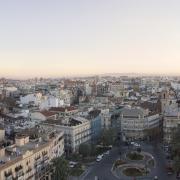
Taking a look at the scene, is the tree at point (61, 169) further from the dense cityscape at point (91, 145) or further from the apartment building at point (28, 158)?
the apartment building at point (28, 158)

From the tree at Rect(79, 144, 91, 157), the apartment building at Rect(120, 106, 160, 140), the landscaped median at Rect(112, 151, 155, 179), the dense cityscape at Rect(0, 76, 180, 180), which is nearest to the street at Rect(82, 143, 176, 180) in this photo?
the dense cityscape at Rect(0, 76, 180, 180)

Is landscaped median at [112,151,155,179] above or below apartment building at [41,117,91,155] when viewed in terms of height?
below

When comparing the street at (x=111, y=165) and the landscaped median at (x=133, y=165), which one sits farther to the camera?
the landscaped median at (x=133, y=165)

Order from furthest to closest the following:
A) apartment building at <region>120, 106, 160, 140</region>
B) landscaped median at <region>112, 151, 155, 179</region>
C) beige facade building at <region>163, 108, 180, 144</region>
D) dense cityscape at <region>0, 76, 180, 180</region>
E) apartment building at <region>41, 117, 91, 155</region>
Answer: apartment building at <region>120, 106, 160, 140</region> < beige facade building at <region>163, 108, 180, 144</region> < apartment building at <region>41, 117, 91, 155</region> < landscaped median at <region>112, 151, 155, 179</region> < dense cityscape at <region>0, 76, 180, 180</region>

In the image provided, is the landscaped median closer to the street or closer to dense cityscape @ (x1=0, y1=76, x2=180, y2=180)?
dense cityscape @ (x1=0, y1=76, x2=180, y2=180)

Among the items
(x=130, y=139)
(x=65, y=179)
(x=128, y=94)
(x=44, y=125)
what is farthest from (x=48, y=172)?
(x=128, y=94)

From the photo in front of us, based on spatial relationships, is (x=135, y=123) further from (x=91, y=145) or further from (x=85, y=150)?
(x=85, y=150)

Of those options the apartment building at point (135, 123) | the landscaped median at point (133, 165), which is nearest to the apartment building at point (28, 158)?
the landscaped median at point (133, 165)

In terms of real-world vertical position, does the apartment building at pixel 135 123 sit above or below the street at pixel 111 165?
above

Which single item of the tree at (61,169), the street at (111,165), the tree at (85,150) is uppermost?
the tree at (61,169)

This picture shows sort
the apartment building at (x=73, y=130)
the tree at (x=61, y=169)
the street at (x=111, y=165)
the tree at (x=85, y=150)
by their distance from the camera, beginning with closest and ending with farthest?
1. the tree at (x=61, y=169)
2. the street at (x=111, y=165)
3. the tree at (x=85, y=150)
4. the apartment building at (x=73, y=130)

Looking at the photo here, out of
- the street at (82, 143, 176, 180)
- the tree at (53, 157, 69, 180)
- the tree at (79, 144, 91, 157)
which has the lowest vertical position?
the street at (82, 143, 176, 180)
